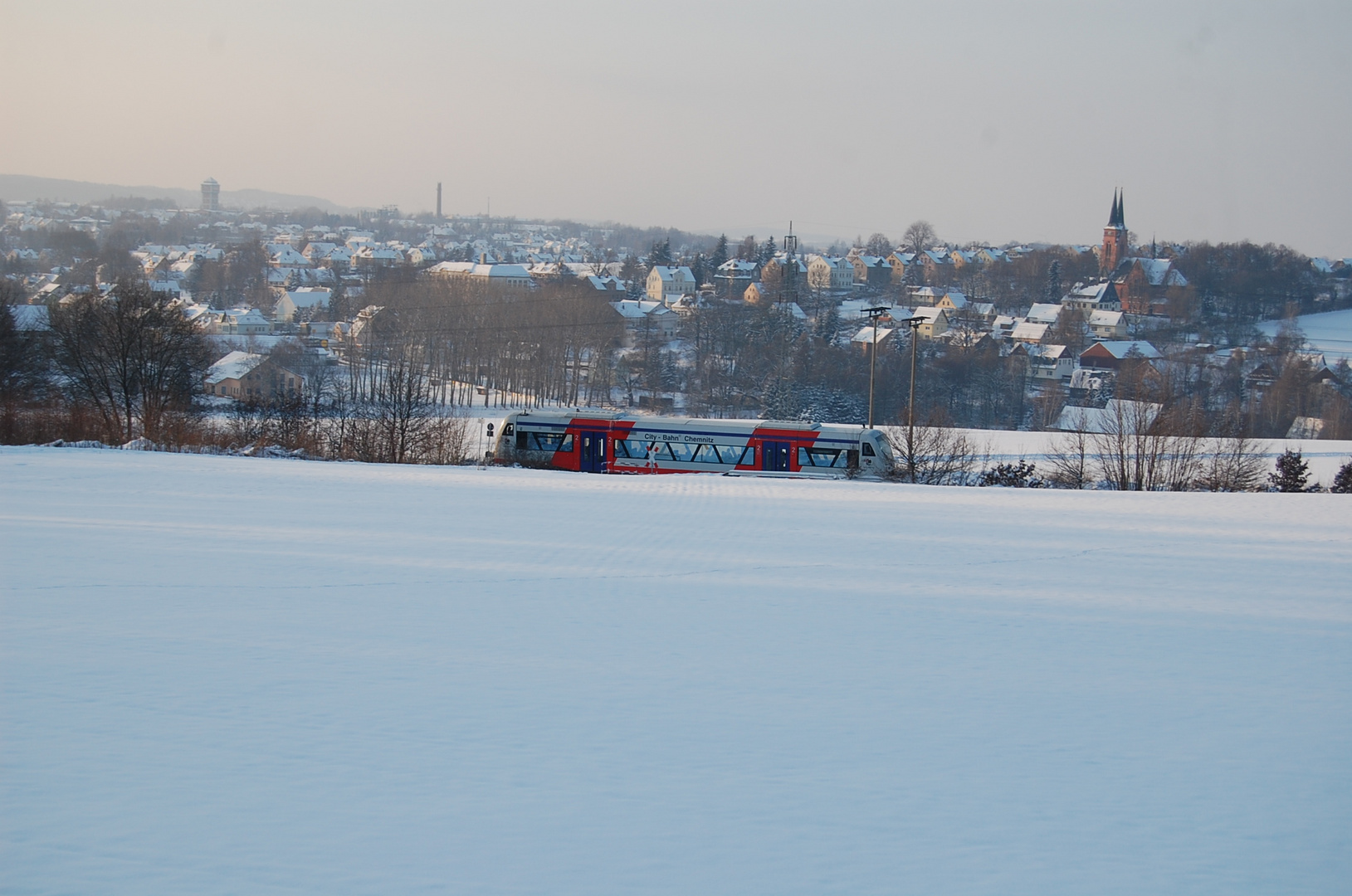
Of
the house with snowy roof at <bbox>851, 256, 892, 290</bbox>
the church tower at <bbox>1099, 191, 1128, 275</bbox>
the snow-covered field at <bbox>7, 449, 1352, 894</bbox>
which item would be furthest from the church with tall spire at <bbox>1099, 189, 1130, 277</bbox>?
the snow-covered field at <bbox>7, 449, 1352, 894</bbox>

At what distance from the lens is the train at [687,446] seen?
67.7 feet

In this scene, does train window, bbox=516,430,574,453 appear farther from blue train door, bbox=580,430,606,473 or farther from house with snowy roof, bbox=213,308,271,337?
house with snowy roof, bbox=213,308,271,337

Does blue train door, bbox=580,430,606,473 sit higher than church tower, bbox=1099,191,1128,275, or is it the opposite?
church tower, bbox=1099,191,1128,275

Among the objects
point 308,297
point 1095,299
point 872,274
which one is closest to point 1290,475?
point 1095,299

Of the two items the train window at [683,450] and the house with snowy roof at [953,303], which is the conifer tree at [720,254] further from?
the train window at [683,450]

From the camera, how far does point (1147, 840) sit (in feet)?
16.3

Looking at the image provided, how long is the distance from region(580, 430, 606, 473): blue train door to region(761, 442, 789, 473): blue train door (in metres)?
3.49

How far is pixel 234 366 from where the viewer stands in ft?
143

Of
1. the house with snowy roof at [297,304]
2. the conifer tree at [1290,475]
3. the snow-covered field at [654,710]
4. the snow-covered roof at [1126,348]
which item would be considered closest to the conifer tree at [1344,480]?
the conifer tree at [1290,475]

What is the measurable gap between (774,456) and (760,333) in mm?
37910

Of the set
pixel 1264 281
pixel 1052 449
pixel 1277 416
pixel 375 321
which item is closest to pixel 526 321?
pixel 375 321

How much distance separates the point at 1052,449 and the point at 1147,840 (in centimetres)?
2531

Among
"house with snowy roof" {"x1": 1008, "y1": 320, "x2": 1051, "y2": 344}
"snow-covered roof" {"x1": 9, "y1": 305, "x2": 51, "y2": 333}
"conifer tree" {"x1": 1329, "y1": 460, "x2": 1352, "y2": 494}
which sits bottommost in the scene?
"conifer tree" {"x1": 1329, "y1": 460, "x2": 1352, "y2": 494}

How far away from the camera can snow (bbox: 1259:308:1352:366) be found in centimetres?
5960
